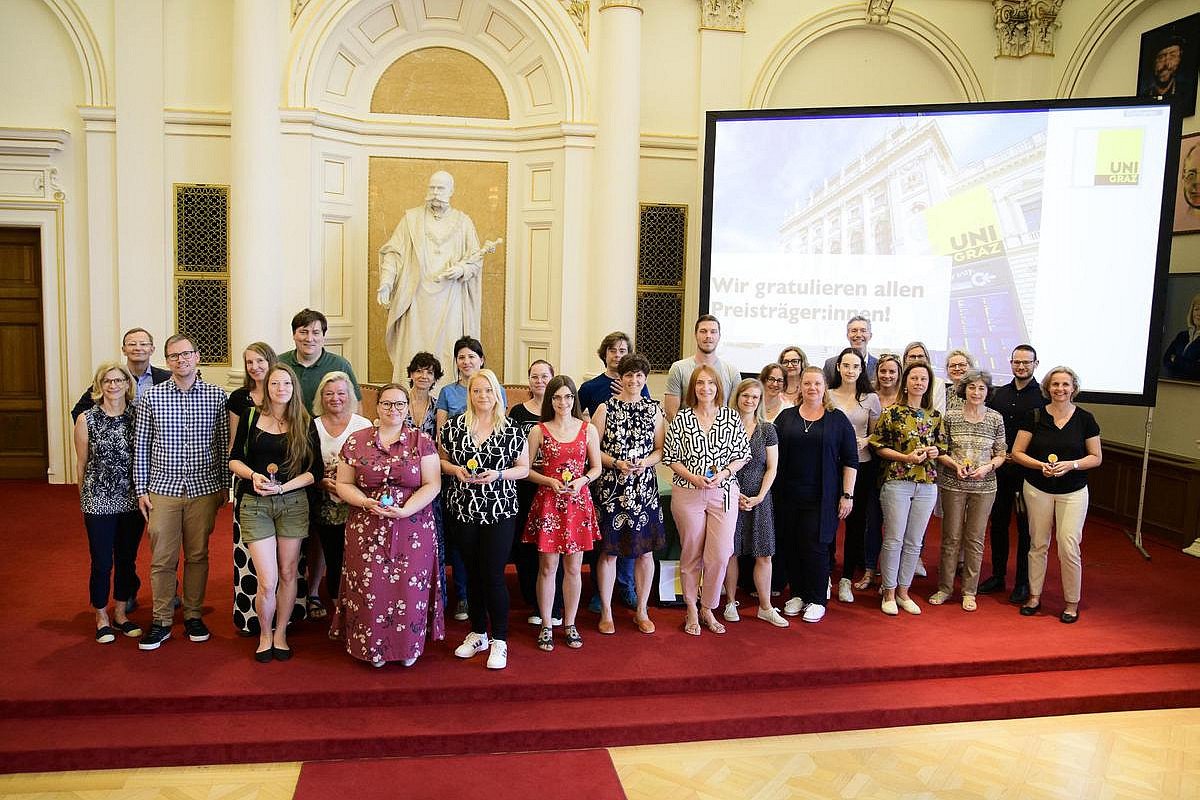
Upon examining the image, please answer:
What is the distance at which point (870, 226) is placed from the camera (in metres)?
7.54

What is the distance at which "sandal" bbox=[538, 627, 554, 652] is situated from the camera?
4695mm

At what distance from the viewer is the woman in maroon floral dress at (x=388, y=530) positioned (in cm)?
425

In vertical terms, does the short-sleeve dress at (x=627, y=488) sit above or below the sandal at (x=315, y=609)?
above

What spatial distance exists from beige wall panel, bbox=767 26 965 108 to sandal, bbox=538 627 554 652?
236 inches

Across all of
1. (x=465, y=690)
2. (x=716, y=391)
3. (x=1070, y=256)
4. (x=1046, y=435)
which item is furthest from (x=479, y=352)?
(x=1070, y=256)

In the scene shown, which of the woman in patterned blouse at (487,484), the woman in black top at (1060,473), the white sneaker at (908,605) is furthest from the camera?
the white sneaker at (908,605)

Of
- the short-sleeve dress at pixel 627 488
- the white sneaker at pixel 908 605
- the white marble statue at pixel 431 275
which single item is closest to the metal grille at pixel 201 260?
the white marble statue at pixel 431 275

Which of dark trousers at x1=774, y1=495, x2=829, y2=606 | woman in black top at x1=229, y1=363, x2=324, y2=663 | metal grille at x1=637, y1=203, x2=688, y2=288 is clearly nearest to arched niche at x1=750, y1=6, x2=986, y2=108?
metal grille at x1=637, y1=203, x2=688, y2=288

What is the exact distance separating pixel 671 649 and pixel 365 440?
6.23 feet

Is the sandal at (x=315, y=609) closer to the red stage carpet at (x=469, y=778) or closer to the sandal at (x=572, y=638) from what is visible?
the red stage carpet at (x=469, y=778)

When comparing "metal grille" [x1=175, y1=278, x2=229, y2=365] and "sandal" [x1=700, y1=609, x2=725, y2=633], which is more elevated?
"metal grille" [x1=175, y1=278, x2=229, y2=365]

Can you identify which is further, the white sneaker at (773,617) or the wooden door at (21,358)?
the wooden door at (21,358)

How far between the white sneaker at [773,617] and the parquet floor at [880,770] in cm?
88

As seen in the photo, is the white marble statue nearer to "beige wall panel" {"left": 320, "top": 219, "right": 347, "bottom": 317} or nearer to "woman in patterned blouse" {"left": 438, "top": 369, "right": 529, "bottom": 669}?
"beige wall panel" {"left": 320, "top": 219, "right": 347, "bottom": 317}
